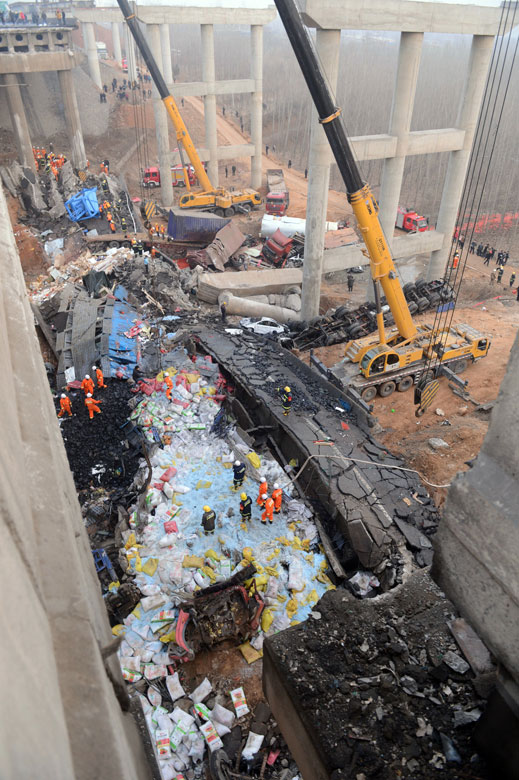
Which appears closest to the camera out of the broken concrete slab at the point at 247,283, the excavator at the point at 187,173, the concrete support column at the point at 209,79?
the broken concrete slab at the point at 247,283

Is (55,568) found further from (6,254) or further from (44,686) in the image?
(6,254)

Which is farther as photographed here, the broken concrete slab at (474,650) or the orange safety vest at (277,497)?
the orange safety vest at (277,497)

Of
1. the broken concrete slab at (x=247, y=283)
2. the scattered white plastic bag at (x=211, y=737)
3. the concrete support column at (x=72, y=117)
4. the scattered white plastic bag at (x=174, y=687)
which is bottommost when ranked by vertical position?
the broken concrete slab at (x=247, y=283)

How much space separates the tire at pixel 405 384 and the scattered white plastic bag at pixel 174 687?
10958 mm

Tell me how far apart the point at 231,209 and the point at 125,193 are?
21.8ft

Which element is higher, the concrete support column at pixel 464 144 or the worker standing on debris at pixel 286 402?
the concrete support column at pixel 464 144

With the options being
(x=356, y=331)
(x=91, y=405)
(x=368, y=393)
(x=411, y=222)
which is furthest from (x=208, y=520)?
(x=411, y=222)

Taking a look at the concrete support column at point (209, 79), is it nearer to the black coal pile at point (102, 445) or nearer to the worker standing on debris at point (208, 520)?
the black coal pile at point (102, 445)

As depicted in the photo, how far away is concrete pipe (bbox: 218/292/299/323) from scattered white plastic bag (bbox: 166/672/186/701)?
14209 millimetres

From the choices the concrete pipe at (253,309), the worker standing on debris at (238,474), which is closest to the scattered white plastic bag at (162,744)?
the worker standing on debris at (238,474)

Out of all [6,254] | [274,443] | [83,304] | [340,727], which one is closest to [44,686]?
[340,727]

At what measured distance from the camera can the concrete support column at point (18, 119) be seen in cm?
3225

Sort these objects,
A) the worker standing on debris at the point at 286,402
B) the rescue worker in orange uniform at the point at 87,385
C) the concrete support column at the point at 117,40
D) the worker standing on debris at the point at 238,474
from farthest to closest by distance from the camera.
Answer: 1. the concrete support column at the point at 117,40
2. the rescue worker in orange uniform at the point at 87,385
3. the worker standing on debris at the point at 286,402
4. the worker standing on debris at the point at 238,474

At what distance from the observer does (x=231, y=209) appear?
1244 inches
